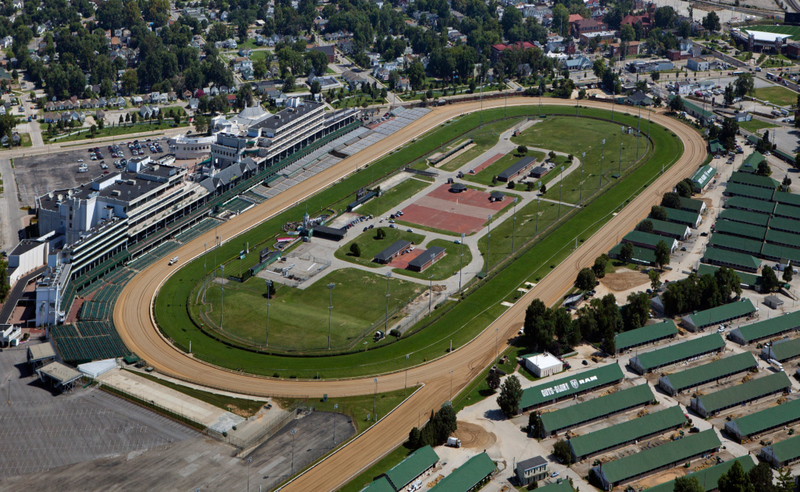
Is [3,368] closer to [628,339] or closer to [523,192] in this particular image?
[628,339]

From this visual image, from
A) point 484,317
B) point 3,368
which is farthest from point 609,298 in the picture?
point 3,368

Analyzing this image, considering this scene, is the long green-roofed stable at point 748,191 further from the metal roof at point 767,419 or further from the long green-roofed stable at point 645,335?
the metal roof at point 767,419

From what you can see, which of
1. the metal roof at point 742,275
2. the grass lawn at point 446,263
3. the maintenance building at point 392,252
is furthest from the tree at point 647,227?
the maintenance building at point 392,252

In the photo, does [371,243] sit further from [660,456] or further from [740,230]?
[660,456]

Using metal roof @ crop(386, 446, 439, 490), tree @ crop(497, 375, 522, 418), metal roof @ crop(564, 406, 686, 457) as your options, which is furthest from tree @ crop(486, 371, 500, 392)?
metal roof @ crop(386, 446, 439, 490)

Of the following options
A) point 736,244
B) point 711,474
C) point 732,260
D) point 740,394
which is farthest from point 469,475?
point 736,244

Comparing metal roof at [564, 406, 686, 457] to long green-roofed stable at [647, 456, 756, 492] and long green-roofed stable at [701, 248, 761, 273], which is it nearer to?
long green-roofed stable at [647, 456, 756, 492]
